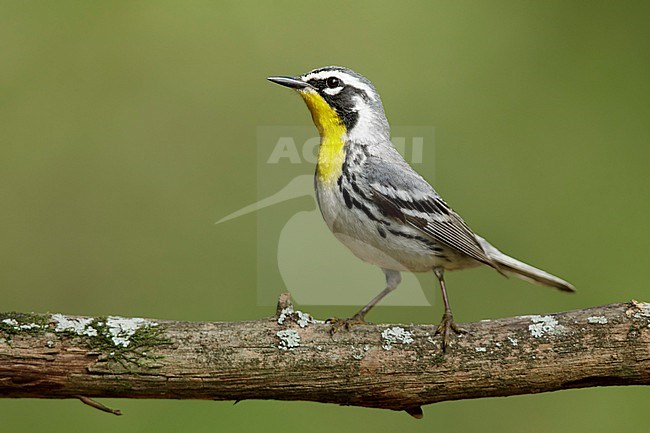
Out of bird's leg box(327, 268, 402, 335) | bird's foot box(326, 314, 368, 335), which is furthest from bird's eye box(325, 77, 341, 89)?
bird's foot box(326, 314, 368, 335)

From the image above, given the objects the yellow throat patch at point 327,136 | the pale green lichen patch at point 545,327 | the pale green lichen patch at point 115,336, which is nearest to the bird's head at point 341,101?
the yellow throat patch at point 327,136

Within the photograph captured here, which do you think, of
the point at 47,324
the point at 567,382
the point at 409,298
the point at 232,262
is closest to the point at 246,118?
the point at 232,262

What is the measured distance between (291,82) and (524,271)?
1.10 m

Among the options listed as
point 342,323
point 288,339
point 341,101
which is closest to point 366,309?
point 342,323

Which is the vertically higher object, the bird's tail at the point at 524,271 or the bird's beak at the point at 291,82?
the bird's beak at the point at 291,82

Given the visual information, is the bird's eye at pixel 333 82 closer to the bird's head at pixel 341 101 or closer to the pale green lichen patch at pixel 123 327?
the bird's head at pixel 341 101

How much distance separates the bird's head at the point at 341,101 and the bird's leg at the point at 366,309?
1.62 ft

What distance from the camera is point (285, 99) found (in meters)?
4.31

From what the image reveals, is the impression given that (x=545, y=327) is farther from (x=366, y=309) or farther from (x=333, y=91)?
(x=333, y=91)

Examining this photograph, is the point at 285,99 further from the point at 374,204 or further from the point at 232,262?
the point at 374,204

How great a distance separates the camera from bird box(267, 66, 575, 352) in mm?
2840

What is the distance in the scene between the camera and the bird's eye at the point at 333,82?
117 inches

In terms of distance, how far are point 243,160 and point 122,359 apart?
1.94 metres

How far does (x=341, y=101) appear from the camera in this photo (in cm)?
300
